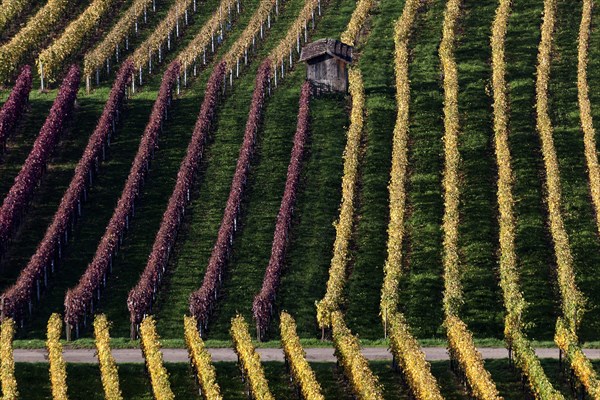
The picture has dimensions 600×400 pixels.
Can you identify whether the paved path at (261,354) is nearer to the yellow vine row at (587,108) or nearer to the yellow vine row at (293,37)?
the yellow vine row at (587,108)

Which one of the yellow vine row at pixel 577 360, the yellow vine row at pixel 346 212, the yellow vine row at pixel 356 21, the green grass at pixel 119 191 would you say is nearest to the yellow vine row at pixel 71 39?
the green grass at pixel 119 191

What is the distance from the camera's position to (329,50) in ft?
367

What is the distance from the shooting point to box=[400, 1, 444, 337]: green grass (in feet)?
278

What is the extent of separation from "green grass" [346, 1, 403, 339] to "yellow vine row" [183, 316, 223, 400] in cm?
1005

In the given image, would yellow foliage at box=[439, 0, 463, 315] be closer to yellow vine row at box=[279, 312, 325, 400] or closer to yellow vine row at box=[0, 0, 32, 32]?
yellow vine row at box=[279, 312, 325, 400]

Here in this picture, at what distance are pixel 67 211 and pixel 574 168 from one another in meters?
32.7

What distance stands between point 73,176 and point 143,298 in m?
19.1

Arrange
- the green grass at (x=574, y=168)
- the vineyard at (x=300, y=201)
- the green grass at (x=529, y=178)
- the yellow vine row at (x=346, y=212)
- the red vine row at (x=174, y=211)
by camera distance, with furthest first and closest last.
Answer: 1. the green grass at (x=574, y=168)
2. the green grass at (x=529, y=178)
3. the red vine row at (x=174, y=211)
4. the yellow vine row at (x=346, y=212)
5. the vineyard at (x=300, y=201)

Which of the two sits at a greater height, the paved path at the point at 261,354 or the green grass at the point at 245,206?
the green grass at the point at 245,206

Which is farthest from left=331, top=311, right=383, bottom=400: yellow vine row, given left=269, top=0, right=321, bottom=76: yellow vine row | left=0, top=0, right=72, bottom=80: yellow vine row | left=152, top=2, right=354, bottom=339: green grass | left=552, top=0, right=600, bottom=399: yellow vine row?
left=0, top=0, right=72, bottom=80: yellow vine row

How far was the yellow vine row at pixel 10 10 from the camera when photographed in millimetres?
125750

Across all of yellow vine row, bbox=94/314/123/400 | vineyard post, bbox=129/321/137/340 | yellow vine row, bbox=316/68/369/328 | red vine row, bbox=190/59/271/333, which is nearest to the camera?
yellow vine row, bbox=94/314/123/400

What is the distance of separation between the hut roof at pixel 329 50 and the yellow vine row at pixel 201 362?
37853 millimetres

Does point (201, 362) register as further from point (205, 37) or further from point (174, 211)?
point (205, 37)
